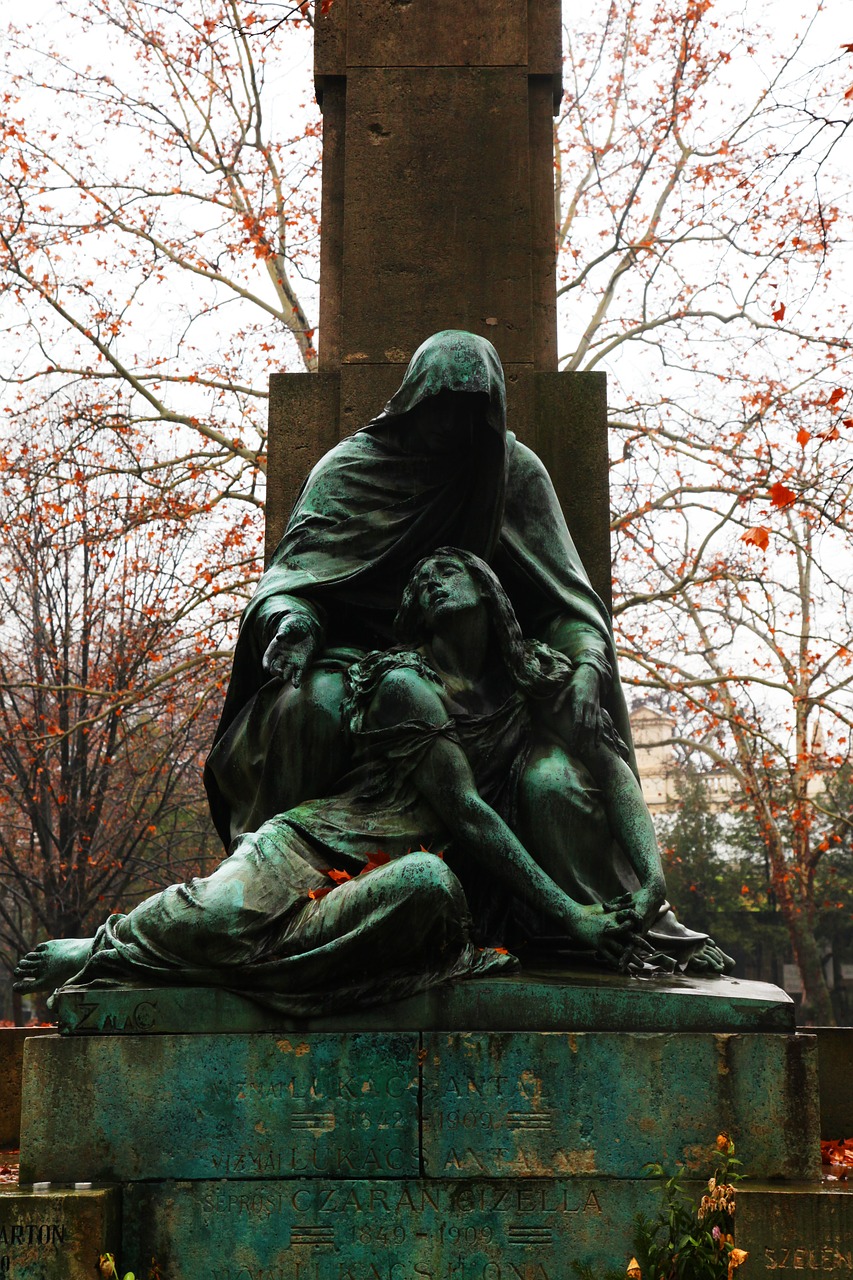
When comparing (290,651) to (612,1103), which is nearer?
(612,1103)

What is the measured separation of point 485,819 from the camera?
471 cm

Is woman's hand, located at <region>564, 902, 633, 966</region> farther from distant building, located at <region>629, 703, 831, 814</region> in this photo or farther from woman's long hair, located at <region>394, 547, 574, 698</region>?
distant building, located at <region>629, 703, 831, 814</region>

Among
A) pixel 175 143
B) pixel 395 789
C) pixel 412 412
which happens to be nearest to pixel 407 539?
pixel 412 412

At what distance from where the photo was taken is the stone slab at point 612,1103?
4160mm

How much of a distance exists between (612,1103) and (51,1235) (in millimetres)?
1565

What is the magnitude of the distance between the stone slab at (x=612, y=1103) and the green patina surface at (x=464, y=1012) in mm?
65

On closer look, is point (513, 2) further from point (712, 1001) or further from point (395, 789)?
point (712, 1001)

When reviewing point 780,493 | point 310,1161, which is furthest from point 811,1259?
point 780,493

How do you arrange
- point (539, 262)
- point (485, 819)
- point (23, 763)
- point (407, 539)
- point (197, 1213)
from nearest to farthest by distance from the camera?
point (197, 1213) < point (485, 819) < point (407, 539) < point (539, 262) < point (23, 763)

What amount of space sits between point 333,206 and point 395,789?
136 inches

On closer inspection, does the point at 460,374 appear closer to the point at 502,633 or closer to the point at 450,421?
the point at 450,421

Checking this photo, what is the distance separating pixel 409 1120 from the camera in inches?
164

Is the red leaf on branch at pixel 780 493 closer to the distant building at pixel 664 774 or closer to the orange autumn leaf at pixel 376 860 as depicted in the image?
the orange autumn leaf at pixel 376 860

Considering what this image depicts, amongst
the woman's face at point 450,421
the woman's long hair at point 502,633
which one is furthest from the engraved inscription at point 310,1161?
the woman's face at point 450,421
